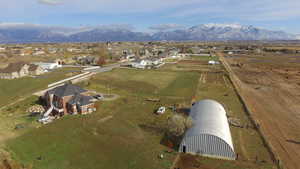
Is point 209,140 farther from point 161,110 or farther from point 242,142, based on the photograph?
point 161,110

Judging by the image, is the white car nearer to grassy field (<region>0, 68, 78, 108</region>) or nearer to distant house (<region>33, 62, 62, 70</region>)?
grassy field (<region>0, 68, 78, 108</region>)

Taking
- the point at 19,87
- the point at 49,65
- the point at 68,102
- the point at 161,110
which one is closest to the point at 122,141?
the point at 161,110

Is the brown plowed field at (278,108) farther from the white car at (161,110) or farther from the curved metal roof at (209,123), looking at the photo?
the white car at (161,110)

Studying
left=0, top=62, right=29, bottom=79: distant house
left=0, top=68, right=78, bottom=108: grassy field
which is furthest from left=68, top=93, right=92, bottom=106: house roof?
left=0, top=62, right=29, bottom=79: distant house

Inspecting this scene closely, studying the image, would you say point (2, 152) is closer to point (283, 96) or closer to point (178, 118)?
point (178, 118)

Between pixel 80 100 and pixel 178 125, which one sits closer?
pixel 178 125

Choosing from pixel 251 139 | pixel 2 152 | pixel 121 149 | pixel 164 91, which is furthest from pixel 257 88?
pixel 2 152
